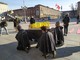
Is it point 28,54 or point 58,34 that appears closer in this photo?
point 28,54

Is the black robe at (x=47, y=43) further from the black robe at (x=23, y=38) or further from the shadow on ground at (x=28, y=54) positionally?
the black robe at (x=23, y=38)

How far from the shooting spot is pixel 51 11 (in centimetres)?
9150

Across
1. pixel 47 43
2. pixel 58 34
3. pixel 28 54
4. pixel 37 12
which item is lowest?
pixel 28 54

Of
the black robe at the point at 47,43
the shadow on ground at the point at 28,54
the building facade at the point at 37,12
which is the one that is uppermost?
the building facade at the point at 37,12

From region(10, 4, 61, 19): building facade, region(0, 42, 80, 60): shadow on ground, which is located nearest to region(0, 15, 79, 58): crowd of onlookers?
region(0, 42, 80, 60): shadow on ground

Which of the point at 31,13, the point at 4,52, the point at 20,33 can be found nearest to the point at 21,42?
the point at 20,33

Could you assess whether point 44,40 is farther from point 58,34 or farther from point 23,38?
point 58,34

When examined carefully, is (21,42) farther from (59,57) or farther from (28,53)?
(59,57)

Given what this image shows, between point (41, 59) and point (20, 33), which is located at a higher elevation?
point (20, 33)

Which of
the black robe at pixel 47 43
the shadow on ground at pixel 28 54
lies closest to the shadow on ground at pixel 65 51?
the shadow on ground at pixel 28 54

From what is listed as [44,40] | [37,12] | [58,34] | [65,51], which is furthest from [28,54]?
[37,12]

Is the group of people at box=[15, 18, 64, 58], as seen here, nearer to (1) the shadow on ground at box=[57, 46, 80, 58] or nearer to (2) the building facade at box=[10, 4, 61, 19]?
(1) the shadow on ground at box=[57, 46, 80, 58]

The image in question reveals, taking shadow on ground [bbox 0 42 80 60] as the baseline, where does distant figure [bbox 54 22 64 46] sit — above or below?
above

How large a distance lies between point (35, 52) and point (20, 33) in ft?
4.08
